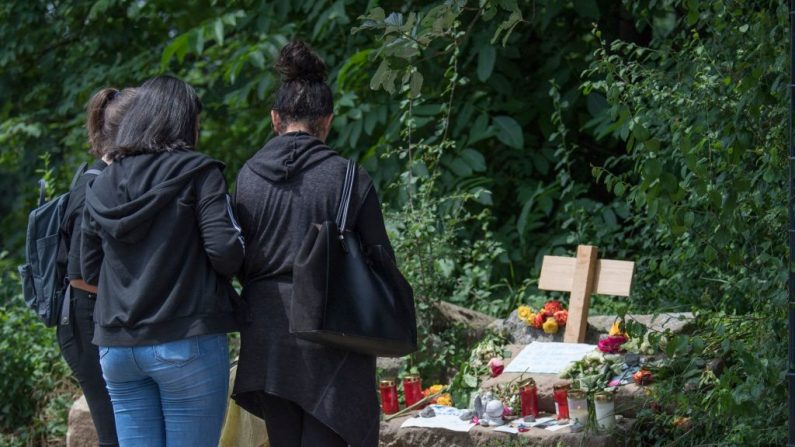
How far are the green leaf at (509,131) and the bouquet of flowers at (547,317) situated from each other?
46.9 inches

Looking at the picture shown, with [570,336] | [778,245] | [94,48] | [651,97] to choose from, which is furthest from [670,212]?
[94,48]

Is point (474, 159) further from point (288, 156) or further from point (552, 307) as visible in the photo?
point (288, 156)

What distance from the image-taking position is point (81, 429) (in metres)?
5.25

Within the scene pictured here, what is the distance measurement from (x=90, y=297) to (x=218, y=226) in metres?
0.86

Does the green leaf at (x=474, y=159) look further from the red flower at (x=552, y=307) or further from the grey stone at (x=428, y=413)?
the grey stone at (x=428, y=413)

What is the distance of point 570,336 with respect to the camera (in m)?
5.01

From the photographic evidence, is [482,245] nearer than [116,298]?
No

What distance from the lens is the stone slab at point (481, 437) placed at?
412 centimetres

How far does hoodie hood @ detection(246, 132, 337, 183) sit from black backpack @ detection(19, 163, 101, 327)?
0.90m

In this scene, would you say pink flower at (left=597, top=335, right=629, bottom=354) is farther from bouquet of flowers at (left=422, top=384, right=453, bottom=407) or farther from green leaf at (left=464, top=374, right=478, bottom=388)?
bouquet of flowers at (left=422, top=384, right=453, bottom=407)

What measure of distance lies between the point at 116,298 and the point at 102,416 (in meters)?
0.87

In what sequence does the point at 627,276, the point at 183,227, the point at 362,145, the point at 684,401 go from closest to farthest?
the point at 183,227 < the point at 684,401 < the point at 627,276 < the point at 362,145

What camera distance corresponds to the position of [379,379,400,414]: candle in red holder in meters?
4.87

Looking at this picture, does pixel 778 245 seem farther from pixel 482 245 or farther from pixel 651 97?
pixel 482 245
